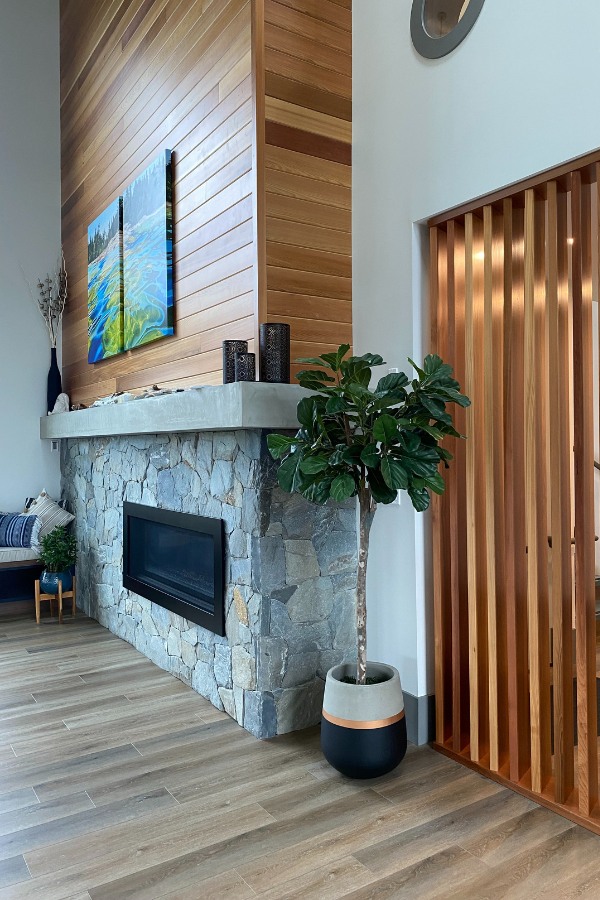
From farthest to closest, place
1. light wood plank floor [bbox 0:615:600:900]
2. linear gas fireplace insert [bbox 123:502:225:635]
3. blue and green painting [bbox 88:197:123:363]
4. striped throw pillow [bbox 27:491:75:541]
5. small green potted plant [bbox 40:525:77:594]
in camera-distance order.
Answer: striped throw pillow [bbox 27:491:75:541], small green potted plant [bbox 40:525:77:594], blue and green painting [bbox 88:197:123:363], linear gas fireplace insert [bbox 123:502:225:635], light wood plank floor [bbox 0:615:600:900]

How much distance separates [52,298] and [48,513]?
5.91 feet

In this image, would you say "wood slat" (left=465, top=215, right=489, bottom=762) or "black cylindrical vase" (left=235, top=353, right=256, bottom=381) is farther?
"black cylindrical vase" (left=235, top=353, right=256, bottom=381)

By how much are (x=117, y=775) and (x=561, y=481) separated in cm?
197

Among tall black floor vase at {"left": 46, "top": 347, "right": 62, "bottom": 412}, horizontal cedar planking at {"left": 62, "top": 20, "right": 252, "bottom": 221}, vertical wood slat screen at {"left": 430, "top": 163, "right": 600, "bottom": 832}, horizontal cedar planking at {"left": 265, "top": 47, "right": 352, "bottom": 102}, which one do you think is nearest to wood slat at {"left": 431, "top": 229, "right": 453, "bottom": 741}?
vertical wood slat screen at {"left": 430, "top": 163, "right": 600, "bottom": 832}

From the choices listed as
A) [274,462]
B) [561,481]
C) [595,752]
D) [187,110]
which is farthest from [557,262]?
[187,110]

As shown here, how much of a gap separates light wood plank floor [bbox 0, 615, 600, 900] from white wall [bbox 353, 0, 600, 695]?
57 centimetres

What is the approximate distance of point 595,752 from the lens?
7.39 feet

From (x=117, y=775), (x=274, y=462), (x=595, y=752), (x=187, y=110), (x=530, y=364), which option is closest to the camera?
(x=595, y=752)

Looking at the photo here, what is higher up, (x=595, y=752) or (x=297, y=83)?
(x=297, y=83)

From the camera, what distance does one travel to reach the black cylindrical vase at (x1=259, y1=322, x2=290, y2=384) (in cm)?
281

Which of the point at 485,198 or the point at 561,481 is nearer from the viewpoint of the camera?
the point at 561,481

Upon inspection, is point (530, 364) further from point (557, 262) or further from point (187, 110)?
point (187, 110)

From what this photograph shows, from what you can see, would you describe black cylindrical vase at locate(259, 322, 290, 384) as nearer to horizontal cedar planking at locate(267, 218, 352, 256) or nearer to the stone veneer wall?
the stone veneer wall

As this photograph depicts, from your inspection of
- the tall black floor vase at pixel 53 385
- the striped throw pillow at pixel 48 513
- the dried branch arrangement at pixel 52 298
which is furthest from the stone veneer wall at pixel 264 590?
the dried branch arrangement at pixel 52 298
